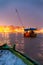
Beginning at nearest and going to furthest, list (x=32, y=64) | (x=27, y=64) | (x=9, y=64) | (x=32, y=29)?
(x=32, y=64), (x=27, y=64), (x=9, y=64), (x=32, y=29)

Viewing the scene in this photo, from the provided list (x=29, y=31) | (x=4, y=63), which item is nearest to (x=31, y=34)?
(x=29, y=31)

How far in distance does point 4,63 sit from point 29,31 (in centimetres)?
15150

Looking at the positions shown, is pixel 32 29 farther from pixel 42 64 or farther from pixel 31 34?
pixel 42 64

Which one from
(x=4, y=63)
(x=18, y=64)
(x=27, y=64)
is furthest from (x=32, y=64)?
(x=4, y=63)

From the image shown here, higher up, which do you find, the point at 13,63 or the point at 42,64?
the point at 13,63

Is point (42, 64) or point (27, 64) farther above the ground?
point (27, 64)

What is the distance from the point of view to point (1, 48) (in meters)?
30.5

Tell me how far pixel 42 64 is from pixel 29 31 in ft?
430

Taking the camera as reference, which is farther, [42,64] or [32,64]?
[42,64]

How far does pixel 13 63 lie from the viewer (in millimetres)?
18969

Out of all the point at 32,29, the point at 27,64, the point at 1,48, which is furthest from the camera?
the point at 32,29

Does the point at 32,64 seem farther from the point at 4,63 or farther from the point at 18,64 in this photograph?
the point at 4,63

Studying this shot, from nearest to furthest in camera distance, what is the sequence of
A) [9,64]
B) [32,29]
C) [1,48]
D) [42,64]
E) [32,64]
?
[32,64] → [9,64] → [1,48] → [42,64] → [32,29]

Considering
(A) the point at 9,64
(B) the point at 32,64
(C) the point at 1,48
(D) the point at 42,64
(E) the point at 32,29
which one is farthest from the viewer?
(E) the point at 32,29
